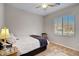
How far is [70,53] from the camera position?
195cm

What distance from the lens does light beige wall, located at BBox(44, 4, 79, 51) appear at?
6.33 feet

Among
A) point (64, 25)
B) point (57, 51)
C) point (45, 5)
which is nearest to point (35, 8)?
point (45, 5)

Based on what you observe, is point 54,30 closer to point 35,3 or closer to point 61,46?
point 61,46

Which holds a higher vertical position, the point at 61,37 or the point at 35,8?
the point at 35,8

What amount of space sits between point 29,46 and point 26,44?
0.06 meters

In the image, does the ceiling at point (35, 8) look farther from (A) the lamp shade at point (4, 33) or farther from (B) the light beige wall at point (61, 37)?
(A) the lamp shade at point (4, 33)

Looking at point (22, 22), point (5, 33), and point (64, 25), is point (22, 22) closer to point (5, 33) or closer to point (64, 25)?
point (5, 33)

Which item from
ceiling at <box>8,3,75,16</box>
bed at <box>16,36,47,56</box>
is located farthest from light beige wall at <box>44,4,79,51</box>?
bed at <box>16,36,47,56</box>

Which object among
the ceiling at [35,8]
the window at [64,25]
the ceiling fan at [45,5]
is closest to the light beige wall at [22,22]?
the ceiling at [35,8]

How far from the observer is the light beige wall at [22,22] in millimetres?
1935

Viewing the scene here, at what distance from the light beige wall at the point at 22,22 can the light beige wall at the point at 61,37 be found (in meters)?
0.13

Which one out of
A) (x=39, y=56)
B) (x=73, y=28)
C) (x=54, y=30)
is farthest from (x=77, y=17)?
(x=39, y=56)

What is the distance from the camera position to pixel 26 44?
193cm

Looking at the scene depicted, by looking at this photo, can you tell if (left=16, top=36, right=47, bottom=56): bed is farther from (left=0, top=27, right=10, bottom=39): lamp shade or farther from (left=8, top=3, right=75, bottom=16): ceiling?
(left=8, top=3, right=75, bottom=16): ceiling
